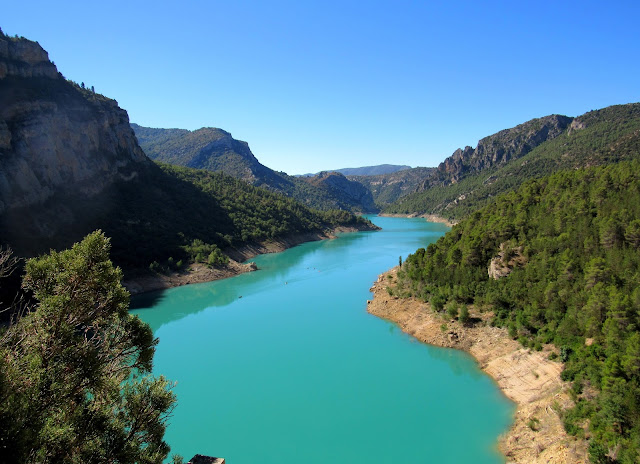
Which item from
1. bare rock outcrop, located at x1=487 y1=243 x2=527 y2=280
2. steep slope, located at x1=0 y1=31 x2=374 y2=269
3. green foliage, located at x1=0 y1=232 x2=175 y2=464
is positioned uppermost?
steep slope, located at x1=0 y1=31 x2=374 y2=269

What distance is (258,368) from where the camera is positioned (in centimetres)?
2364

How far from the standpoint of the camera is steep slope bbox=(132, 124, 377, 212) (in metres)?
155

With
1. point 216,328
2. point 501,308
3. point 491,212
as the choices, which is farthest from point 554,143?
point 216,328

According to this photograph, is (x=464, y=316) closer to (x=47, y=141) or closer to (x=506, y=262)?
(x=506, y=262)

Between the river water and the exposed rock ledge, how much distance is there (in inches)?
29.9

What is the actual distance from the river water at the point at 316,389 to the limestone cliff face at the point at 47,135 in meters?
21.5

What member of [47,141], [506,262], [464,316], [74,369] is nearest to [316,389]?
[464,316]

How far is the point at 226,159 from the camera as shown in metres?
162

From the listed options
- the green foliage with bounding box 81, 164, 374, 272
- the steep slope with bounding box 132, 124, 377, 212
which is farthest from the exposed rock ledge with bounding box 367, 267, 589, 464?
the steep slope with bounding box 132, 124, 377, 212

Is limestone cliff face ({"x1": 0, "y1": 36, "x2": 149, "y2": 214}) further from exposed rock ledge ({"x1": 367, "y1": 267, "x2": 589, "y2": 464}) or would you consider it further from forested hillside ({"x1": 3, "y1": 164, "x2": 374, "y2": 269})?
exposed rock ledge ({"x1": 367, "y1": 267, "x2": 589, "y2": 464})

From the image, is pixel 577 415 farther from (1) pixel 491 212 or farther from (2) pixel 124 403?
(1) pixel 491 212

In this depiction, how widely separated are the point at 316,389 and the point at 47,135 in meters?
49.0

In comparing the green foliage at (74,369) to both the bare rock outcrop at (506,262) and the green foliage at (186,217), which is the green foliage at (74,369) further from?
the green foliage at (186,217)

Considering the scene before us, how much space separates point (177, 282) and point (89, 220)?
14.1 m
